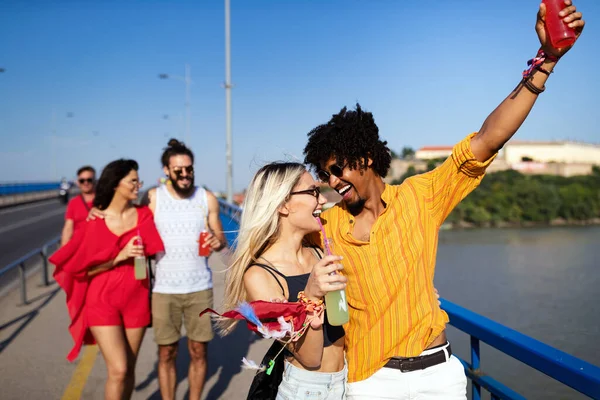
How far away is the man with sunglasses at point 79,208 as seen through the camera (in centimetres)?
538

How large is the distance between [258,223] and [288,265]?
0.79ft

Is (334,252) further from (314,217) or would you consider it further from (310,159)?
(310,159)

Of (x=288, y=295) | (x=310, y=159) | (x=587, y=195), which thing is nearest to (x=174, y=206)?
(x=310, y=159)

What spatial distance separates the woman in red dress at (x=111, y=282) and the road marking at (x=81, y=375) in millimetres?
761

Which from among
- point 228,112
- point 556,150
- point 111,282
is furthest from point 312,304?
point 556,150

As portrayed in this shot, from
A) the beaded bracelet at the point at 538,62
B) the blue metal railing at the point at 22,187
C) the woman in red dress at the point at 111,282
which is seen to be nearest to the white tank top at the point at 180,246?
the woman in red dress at the point at 111,282

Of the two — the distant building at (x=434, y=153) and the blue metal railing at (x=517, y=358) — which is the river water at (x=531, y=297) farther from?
the distant building at (x=434, y=153)

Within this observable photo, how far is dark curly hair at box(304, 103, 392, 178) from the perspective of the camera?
234 centimetres

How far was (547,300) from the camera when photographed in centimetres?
748

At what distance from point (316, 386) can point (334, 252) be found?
1.89 feet

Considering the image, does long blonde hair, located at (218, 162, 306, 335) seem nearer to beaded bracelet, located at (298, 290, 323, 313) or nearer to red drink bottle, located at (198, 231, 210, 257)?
beaded bracelet, located at (298, 290, 323, 313)

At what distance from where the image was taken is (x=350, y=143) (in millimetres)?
2346

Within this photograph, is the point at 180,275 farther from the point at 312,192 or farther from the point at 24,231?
the point at 24,231

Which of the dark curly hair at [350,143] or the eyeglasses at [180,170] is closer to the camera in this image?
the dark curly hair at [350,143]
